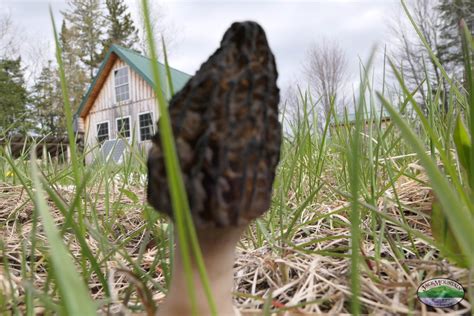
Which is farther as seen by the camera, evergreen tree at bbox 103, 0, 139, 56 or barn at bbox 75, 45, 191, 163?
evergreen tree at bbox 103, 0, 139, 56

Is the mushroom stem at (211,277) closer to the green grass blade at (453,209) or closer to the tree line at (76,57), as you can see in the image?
the green grass blade at (453,209)

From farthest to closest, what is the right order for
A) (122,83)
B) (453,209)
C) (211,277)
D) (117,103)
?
(117,103)
(122,83)
(211,277)
(453,209)

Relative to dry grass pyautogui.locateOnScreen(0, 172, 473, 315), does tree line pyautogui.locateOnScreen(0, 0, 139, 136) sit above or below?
above

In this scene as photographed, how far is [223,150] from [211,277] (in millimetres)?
228

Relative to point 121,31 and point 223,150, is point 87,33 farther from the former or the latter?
point 223,150

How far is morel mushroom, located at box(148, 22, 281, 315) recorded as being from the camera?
569 millimetres

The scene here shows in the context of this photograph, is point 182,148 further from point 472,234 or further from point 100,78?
point 100,78

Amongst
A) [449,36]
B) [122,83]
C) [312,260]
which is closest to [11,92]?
[122,83]

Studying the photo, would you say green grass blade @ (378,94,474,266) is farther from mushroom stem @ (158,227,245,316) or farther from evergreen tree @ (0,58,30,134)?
evergreen tree @ (0,58,30,134)

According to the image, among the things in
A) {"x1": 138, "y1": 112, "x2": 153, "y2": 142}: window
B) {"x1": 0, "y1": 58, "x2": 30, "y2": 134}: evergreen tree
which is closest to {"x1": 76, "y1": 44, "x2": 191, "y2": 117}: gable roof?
{"x1": 138, "y1": 112, "x2": 153, "y2": 142}: window

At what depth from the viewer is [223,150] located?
1.86ft

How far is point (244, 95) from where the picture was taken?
61 cm

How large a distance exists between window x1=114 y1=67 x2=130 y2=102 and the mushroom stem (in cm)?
1351

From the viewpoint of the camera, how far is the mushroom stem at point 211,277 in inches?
24.4
